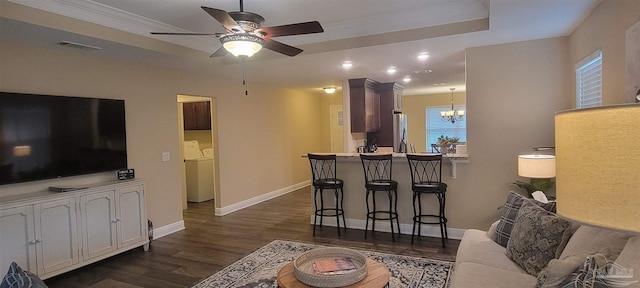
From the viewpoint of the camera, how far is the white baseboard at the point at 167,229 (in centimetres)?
490

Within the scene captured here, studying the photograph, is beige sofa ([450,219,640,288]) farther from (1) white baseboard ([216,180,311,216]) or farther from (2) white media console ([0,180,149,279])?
(1) white baseboard ([216,180,311,216])

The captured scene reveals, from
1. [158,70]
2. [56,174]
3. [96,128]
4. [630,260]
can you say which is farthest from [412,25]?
[56,174]

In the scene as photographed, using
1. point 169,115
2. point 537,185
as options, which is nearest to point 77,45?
point 169,115

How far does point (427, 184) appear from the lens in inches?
173

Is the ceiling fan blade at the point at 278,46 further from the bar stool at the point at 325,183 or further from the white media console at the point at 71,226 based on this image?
the white media console at the point at 71,226

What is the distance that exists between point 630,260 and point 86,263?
4.45 m

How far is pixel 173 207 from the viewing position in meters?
5.23

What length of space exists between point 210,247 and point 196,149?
12.1ft

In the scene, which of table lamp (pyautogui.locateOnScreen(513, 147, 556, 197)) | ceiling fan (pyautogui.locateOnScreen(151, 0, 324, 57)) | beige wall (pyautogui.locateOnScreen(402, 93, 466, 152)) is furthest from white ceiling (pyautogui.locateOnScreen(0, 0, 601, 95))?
beige wall (pyautogui.locateOnScreen(402, 93, 466, 152))

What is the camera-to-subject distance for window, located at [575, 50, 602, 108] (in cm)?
306

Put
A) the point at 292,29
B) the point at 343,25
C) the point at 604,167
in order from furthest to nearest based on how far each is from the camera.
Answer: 1. the point at 343,25
2. the point at 292,29
3. the point at 604,167

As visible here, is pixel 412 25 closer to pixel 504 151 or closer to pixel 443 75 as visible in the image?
pixel 504 151

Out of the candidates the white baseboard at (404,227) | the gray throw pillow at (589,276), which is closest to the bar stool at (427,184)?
the white baseboard at (404,227)

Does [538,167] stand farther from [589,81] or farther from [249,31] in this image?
[249,31]
